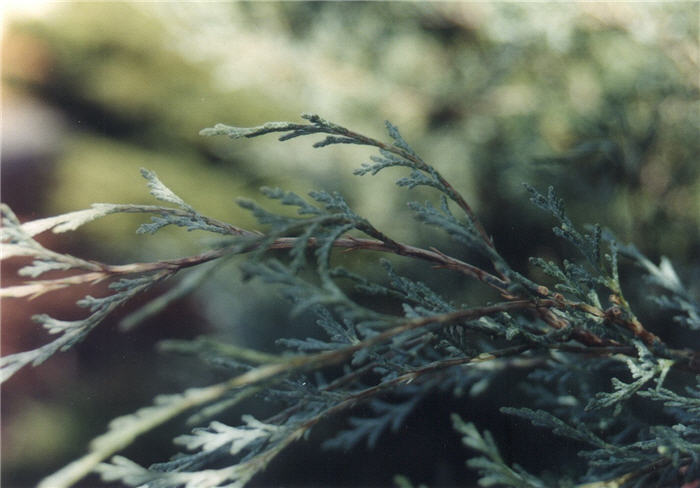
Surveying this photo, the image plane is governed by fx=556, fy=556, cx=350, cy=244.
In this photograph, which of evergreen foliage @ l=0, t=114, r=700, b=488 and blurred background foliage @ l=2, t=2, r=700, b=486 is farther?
blurred background foliage @ l=2, t=2, r=700, b=486

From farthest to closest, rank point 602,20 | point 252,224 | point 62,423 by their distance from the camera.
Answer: point 62,423 < point 252,224 < point 602,20

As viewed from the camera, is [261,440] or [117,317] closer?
[261,440]

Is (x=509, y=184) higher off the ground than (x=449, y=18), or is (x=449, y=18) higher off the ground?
(x=449, y=18)

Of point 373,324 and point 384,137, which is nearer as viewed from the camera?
point 373,324

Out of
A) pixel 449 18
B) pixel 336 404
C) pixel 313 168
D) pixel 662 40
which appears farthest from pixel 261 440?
pixel 449 18

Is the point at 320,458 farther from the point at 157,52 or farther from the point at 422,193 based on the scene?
the point at 157,52

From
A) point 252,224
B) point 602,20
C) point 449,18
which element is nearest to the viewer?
point 602,20

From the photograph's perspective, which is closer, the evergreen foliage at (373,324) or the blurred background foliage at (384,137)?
the evergreen foliage at (373,324)

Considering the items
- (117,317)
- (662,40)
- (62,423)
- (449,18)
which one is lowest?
(62,423)
